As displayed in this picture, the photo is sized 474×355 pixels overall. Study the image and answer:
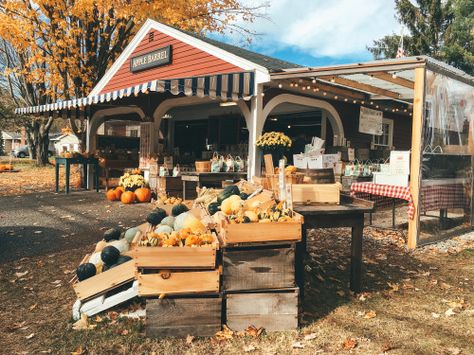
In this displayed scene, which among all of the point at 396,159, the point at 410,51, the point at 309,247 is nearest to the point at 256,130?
the point at 396,159

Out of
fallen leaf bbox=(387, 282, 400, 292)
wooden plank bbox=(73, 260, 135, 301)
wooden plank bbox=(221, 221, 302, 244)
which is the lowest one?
fallen leaf bbox=(387, 282, 400, 292)

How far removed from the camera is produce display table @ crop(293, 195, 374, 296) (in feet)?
12.6

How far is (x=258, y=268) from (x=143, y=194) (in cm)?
778

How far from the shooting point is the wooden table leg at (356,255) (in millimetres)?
4160

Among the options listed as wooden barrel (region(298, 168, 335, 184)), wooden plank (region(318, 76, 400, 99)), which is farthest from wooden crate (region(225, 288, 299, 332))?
wooden plank (region(318, 76, 400, 99))

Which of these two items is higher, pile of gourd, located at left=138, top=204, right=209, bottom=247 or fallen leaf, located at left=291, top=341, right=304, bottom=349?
pile of gourd, located at left=138, top=204, right=209, bottom=247

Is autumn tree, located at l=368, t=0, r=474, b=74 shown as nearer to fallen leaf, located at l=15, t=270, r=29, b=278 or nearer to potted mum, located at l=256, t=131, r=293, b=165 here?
potted mum, located at l=256, t=131, r=293, b=165

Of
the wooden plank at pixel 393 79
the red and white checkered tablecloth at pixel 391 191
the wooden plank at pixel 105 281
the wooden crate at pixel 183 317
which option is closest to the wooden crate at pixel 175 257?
the wooden crate at pixel 183 317

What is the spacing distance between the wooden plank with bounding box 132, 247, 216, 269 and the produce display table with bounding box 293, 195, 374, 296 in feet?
2.87

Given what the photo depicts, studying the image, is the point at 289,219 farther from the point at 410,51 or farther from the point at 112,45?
the point at 410,51

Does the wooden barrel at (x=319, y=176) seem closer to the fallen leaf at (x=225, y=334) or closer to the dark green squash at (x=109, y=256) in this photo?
the fallen leaf at (x=225, y=334)

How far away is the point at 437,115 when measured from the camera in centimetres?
687

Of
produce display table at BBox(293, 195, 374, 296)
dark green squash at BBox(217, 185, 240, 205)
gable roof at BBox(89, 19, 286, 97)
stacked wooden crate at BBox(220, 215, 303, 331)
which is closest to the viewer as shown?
stacked wooden crate at BBox(220, 215, 303, 331)

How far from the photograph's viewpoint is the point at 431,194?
6.91 m
